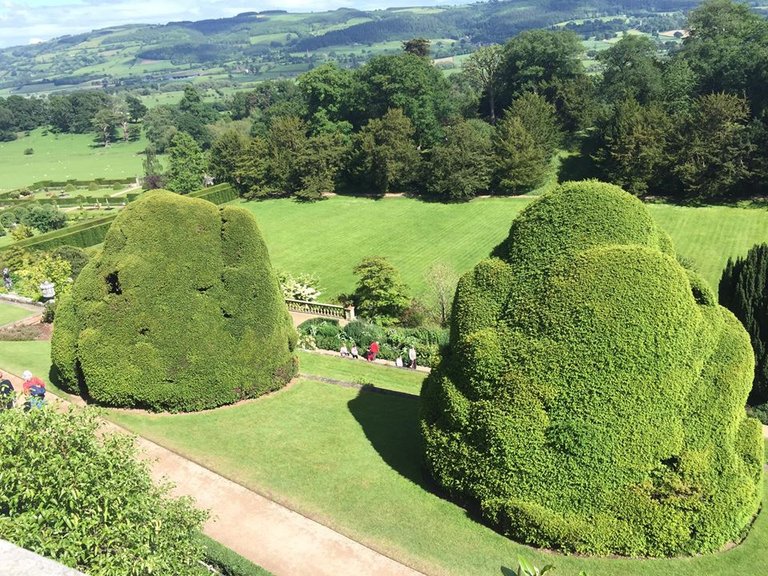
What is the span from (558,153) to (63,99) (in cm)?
14042

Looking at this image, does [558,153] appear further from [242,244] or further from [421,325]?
[242,244]

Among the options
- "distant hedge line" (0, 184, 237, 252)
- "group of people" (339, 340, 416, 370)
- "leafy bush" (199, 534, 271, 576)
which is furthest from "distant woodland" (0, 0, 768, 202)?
"leafy bush" (199, 534, 271, 576)

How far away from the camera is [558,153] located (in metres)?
69.6

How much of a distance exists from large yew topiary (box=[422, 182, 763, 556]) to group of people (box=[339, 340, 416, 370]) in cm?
1308

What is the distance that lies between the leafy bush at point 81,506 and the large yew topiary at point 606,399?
678 centimetres

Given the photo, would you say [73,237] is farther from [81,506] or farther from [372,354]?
[81,506]

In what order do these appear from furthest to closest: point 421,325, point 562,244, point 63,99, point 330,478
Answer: point 63,99 < point 421,325 < point 330,478 < point 562,244

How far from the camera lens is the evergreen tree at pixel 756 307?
21.4 metres

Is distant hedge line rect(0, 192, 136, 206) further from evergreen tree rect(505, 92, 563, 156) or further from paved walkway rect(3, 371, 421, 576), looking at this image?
paved walkway rect(3, 371, 421, 576)

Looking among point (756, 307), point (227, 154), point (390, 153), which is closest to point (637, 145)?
point (390, 153)

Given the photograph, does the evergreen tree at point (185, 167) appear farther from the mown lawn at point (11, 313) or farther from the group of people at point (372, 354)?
the group of people at point (372, 354)

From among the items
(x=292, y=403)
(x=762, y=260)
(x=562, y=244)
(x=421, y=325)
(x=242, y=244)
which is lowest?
(x=421, y=325)

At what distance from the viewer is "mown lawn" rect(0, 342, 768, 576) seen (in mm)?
12594

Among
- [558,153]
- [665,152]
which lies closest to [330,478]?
[665,152]
